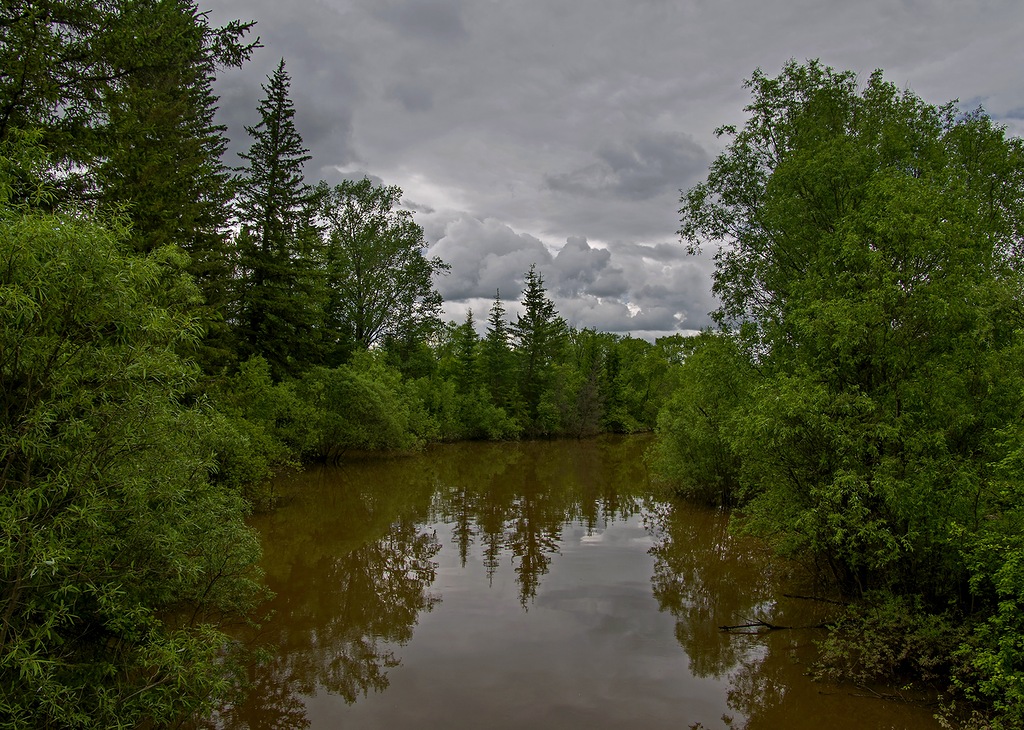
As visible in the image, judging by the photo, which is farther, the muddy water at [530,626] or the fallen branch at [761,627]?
the fallen branch at [761,627]

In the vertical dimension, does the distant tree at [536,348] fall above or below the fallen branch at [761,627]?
above

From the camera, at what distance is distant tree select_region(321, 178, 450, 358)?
35.4 m

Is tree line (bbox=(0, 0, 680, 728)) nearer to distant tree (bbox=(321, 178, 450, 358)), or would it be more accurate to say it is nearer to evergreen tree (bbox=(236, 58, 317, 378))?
evergreen tree (bbox=(236, 58, 317, 378))

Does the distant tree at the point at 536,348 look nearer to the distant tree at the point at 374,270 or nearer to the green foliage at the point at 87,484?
the distant tree at the point at 374,270

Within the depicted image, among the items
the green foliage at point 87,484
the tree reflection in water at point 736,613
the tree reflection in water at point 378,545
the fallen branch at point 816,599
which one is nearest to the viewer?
the green foliage at point 87,484

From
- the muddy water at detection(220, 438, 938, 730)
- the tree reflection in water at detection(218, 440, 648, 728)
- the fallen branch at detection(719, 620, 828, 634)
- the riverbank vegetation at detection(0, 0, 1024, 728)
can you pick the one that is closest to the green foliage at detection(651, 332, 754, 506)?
the riverbank vegetation at detection(0, 0, 1024, 728)

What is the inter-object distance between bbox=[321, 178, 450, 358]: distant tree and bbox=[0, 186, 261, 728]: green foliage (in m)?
28.9

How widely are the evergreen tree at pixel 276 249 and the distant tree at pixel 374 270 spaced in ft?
30.6

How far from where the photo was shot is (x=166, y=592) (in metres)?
5.93

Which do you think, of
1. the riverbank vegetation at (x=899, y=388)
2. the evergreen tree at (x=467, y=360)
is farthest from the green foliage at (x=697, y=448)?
the evergreen tree at (x=467, y=360)

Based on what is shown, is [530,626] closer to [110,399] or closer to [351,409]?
[110,399]

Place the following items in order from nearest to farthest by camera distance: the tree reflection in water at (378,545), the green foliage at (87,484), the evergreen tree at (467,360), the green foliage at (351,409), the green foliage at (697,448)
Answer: the green foliage at (87,484), the tree reflection in water at (378,545), the green foliage at (697,448), the green foliage at (351,409), the evergreen tree at (467,360)

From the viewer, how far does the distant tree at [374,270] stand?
35378 mm

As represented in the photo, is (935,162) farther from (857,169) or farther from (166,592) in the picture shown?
(166,592)
